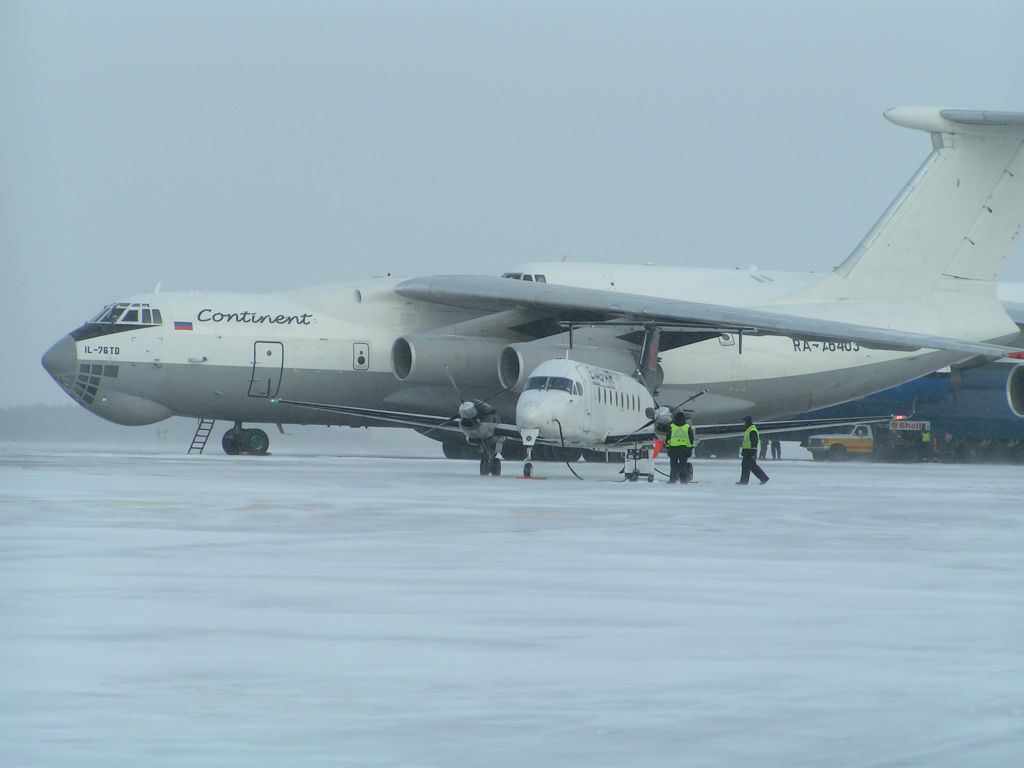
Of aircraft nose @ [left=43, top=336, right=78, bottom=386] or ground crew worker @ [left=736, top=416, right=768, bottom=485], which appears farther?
aircraft nose @ [left=43, top=336, right=78, bottom=386]

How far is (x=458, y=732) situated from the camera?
15.8ft

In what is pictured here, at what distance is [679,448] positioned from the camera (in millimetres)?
21297

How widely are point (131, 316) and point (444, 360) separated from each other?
18.8 ft

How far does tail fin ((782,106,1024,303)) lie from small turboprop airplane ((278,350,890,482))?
8.55m

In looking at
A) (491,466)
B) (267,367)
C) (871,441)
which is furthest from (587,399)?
(871,441)

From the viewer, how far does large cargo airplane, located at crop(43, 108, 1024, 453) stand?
1073 inches

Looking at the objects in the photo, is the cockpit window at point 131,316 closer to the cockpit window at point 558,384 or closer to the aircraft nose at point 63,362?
the aircraft nose at point 63,362

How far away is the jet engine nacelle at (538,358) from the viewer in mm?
25703

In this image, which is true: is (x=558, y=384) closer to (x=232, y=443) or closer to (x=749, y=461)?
(x=749, y=461)

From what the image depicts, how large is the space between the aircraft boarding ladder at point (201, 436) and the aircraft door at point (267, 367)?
2261 millimetres

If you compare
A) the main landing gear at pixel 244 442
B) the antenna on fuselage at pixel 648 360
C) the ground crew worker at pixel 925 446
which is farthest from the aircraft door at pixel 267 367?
the ground crew worker at pixel 925 446

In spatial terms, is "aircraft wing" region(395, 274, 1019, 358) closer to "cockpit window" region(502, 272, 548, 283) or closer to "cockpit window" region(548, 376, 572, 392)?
"cockpit window" region(502, 272, 548, 283)

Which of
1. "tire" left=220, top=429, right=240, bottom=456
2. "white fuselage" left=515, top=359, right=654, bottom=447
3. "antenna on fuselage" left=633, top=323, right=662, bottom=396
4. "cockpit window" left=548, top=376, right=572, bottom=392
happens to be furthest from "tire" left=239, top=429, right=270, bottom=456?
"cockpit window" left=548, top=376, right=572, bottom=392

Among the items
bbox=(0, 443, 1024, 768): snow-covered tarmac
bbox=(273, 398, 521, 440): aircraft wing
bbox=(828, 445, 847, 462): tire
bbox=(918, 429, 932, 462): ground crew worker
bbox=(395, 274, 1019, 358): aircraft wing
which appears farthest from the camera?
bbox=(828, 445, 847, 462): tire
